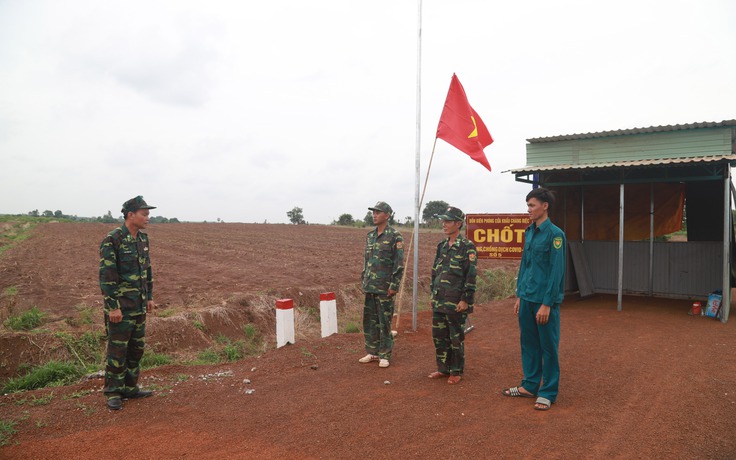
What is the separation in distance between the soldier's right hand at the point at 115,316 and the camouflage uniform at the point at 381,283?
8.63 ft

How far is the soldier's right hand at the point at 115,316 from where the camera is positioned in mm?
4473

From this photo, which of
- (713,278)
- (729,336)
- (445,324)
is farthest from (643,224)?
(445,324)

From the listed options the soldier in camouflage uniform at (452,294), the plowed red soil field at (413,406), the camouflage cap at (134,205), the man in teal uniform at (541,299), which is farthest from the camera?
the soldier in camouflage uniform at (452,294)

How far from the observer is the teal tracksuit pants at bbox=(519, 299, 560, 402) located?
422cm

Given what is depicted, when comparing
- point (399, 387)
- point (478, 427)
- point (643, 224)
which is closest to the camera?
point (478, 427)

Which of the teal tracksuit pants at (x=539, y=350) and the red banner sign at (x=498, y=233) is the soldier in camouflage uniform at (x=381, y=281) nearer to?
the teal tracksuit pants at (x=539, y=350)

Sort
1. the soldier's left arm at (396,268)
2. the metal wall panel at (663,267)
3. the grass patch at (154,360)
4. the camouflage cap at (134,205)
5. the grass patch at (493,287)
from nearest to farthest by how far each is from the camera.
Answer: the camouflage cap at (134,205), the soldier's left arm at (396,268), the grass patch at (154,360), the metal wall panel at (663,267), the grass patch at (493,287)

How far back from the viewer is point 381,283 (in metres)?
5.62

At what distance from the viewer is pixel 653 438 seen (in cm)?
358

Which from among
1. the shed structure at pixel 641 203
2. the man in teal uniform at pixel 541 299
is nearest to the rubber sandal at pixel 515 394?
the man in teal uniform at pixel 541 299

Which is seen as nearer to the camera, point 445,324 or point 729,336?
point 445,324

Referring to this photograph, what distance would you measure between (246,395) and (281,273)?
9534 millimetres

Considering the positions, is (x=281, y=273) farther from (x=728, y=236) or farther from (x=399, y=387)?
(x=728, y=236)

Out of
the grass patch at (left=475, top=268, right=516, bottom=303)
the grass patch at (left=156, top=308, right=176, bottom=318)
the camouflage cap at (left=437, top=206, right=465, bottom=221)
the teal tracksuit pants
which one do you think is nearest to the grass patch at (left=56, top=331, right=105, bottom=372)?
the grass patch at (left=156, top=308, right=176, bottom=318)
